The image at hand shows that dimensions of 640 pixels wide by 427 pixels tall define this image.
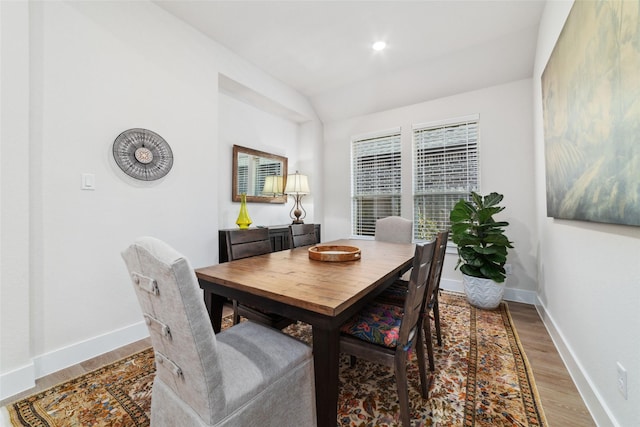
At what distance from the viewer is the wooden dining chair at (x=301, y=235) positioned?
8.40ft

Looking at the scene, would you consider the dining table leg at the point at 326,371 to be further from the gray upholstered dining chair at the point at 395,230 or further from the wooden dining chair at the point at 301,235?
the gray upholstered dining chair at the point at 395,230

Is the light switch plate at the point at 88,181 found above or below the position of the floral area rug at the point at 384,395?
above

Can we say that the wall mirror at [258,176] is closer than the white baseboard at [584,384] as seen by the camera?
No

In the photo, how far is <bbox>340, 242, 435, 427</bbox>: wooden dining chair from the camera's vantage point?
120 cm

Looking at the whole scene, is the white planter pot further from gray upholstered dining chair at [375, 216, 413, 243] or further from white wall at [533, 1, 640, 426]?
gray upholstered dining chair at [375, 216, 413, 243]

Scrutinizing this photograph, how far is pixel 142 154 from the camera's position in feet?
7.57

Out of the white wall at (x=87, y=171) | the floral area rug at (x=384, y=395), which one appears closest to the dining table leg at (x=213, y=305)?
the floral area rug at (x=384, y=395)

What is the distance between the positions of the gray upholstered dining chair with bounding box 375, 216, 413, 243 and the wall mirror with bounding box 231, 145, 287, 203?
166 centimetres

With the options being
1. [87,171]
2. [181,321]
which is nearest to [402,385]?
[181,321]

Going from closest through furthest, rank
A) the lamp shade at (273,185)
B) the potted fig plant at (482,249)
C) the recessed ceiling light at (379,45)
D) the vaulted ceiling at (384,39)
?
the vaulted ceiling at (384,39) < the potted fig plant at (482,249) < the recessed ceiling light at (379,45) < the lamp shade at (273,185)


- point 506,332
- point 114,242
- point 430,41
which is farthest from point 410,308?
point 430,41

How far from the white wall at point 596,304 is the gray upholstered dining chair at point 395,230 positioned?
1.23 meters

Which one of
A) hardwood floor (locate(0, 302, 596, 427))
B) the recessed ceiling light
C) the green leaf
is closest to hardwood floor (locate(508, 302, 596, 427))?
hardwood floor (locate(0, 302, 596, 427))

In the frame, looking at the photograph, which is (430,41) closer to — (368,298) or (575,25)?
(575,25)
